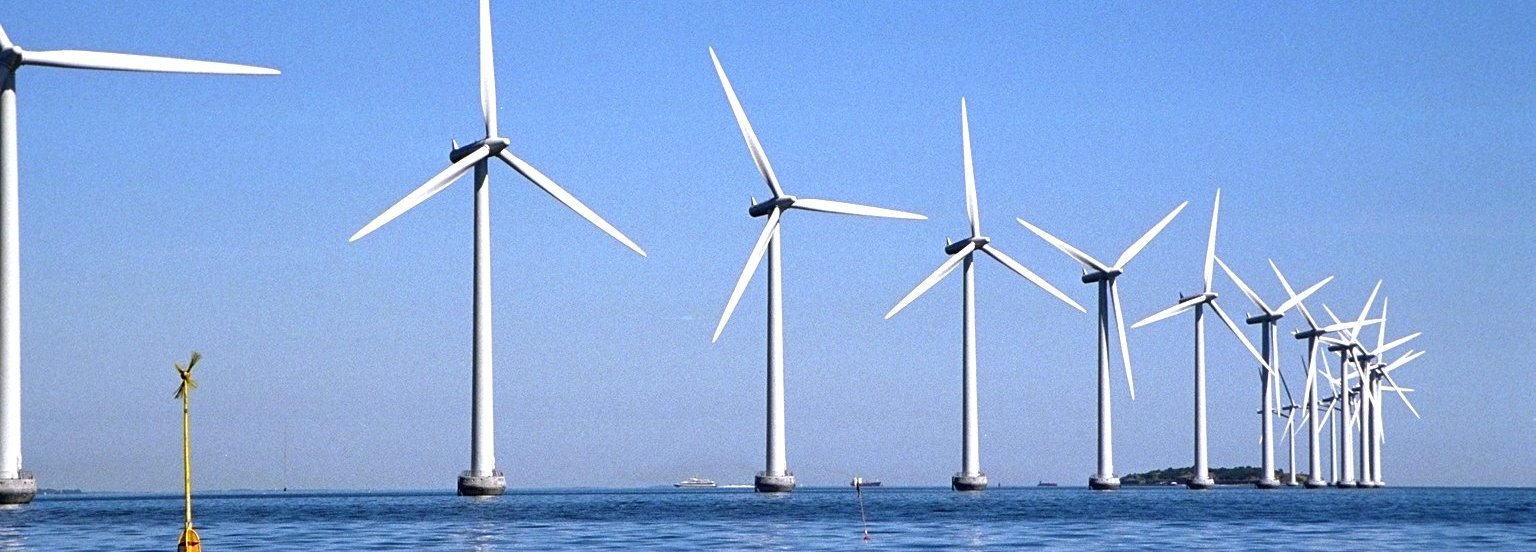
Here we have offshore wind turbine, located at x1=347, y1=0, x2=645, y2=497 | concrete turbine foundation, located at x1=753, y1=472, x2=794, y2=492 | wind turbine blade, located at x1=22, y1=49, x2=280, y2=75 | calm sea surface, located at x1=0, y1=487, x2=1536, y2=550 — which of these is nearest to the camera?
calm sea surface, located at x1=0, y1=487, x2=1536, y2=550

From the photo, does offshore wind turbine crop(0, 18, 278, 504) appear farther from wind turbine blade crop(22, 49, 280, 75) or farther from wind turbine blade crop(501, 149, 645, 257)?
wind turbine blade crop(501, 149, 645, 257)

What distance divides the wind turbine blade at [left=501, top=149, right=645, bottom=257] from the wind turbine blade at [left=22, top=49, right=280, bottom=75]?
1209 inches

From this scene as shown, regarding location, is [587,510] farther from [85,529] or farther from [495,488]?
[85,529]

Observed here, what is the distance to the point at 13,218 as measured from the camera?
416 ft

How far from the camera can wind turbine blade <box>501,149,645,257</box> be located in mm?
145000

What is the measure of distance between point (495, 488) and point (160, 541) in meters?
57.2

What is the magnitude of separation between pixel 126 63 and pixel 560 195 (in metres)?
35.0

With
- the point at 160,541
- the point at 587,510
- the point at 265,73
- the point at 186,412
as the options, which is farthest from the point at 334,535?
the point at 587,510

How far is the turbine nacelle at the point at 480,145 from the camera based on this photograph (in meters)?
156

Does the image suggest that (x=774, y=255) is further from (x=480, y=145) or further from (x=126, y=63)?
(x=126, y=63)

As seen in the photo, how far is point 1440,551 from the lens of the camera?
3708 inches

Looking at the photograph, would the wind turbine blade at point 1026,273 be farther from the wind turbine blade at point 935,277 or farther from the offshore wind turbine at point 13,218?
the offshore wind turbine at point 13,218

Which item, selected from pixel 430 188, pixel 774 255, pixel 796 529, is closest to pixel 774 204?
pixel 774 255

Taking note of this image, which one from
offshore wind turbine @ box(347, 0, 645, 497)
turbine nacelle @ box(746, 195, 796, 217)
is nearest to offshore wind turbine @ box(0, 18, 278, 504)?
offshore wind turbine @ box(347, 0, 645, 497)
